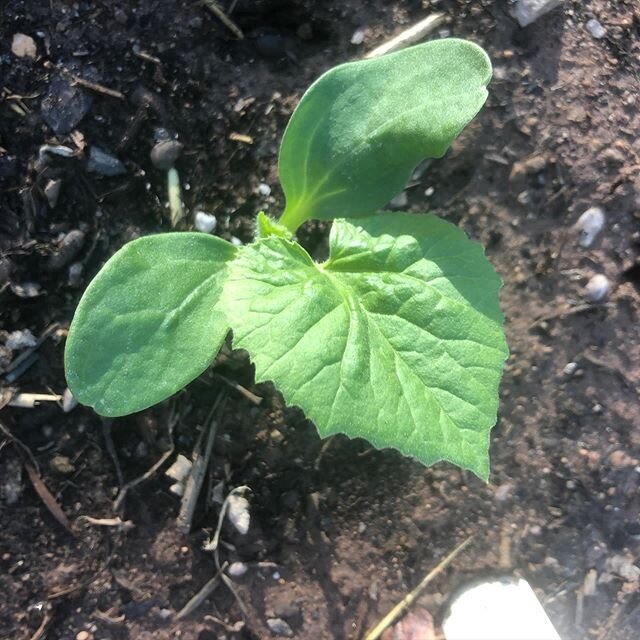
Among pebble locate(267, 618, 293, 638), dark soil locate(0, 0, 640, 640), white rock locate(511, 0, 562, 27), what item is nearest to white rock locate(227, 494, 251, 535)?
dark soil locate(0, 0, 640, 640)

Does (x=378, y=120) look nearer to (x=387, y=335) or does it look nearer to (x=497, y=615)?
(x=387, y=335)

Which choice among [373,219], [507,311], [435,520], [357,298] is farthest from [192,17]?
[435,520]

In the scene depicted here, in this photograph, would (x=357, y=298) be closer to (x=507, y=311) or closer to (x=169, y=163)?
(x=507, y=311)

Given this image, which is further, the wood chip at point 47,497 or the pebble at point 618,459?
the pebble at point 618,459

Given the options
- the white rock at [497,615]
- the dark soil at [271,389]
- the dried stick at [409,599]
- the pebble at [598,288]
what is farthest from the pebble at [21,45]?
the white rock at [497,615]

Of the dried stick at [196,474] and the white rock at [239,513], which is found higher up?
the dried stick at [196,474]

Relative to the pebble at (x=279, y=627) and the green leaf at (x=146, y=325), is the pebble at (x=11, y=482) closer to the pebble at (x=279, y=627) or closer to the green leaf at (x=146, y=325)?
the green leaf at (x=146, y=325)

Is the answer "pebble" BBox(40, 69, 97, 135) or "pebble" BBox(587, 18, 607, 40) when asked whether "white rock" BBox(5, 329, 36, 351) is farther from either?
"pebble" BBox(587, 18, 607, 40)
